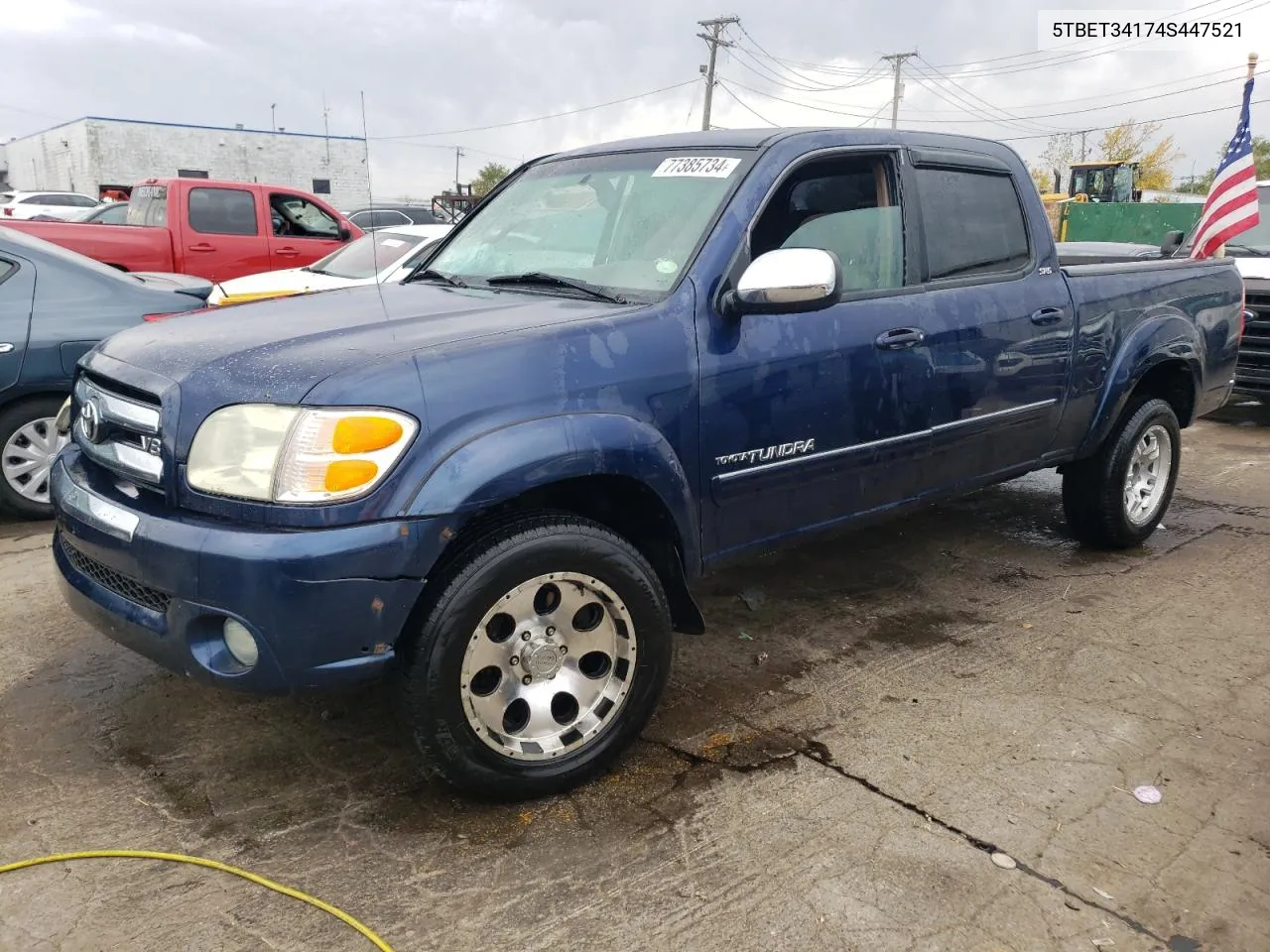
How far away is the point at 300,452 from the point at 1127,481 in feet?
13.7

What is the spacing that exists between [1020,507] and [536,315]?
412 cm

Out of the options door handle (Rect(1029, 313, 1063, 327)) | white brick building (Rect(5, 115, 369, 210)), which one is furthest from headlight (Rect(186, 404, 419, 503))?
white brick building (Rect(5, 115, 369, 210))

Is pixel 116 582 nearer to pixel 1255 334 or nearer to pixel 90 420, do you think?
pixel 90 420

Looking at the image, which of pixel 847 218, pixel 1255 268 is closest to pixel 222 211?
pixel 847 218

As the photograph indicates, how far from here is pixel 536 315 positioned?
2.90 metres

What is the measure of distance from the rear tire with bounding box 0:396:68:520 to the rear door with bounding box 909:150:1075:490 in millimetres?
4410

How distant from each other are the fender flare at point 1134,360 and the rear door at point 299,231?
8.26m

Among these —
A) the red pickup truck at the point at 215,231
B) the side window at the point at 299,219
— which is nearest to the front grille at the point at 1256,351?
the red pickup truck at the point at 215,231

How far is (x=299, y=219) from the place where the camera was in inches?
427

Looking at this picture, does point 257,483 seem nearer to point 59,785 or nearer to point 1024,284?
point 59,785

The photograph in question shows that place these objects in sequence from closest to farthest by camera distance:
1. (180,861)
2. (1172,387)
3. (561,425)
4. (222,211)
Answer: (180,861)
(561,425)
(1172,387)
(222,211)

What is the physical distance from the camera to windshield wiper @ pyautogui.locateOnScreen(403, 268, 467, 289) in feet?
11.9

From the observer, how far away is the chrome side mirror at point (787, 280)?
2.92 meters

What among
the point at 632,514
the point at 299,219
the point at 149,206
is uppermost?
the point at 149,206
